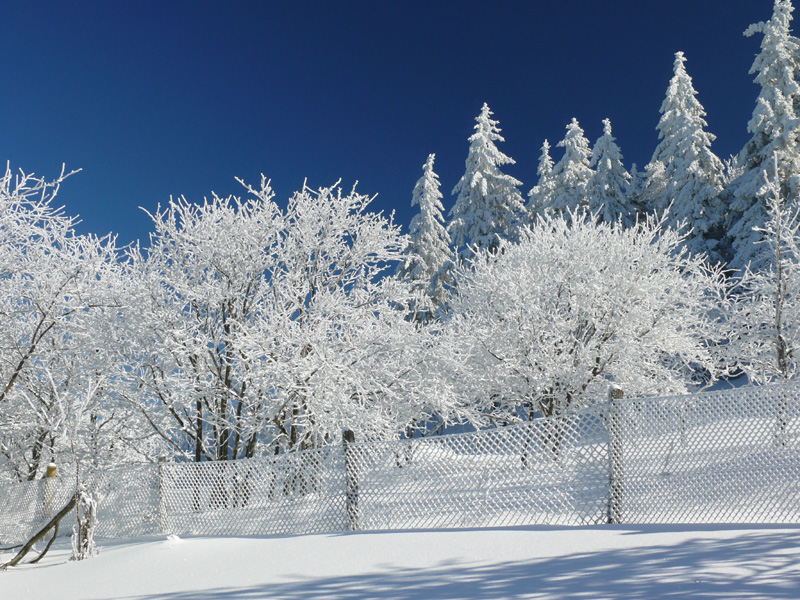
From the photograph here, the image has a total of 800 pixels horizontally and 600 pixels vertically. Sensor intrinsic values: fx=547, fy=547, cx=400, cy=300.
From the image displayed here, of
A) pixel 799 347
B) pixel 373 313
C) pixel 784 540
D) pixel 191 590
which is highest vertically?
pixel 373 313

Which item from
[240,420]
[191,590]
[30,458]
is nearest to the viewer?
[191,590]

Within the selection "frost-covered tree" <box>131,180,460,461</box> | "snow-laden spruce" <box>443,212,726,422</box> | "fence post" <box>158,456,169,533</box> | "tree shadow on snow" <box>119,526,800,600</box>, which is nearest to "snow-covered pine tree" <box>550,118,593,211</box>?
"snow-laden spruce" <box>443,212,726,422</box>

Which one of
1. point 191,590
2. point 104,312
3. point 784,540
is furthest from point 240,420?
point 784,540

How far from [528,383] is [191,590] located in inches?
322

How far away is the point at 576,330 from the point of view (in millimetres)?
12016

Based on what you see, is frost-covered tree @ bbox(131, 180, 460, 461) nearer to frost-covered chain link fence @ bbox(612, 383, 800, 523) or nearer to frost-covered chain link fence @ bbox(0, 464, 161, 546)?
frost-covered chain link fence @ bbox(0, 464, 161, 546)

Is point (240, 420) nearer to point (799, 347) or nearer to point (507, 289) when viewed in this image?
point (507, 289)

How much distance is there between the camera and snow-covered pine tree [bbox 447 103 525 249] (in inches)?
1043

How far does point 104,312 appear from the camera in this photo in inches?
376

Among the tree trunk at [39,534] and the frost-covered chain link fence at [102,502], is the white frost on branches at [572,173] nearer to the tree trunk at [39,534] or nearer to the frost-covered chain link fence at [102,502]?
the frost-covered chain link fence at [102,502]

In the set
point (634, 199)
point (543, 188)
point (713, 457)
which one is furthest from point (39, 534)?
point (634, 199)

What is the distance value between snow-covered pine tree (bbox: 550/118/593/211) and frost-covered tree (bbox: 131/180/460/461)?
65.0 ft

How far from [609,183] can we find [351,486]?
83.8 feet

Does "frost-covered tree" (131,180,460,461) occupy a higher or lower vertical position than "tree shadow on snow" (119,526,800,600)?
higher
